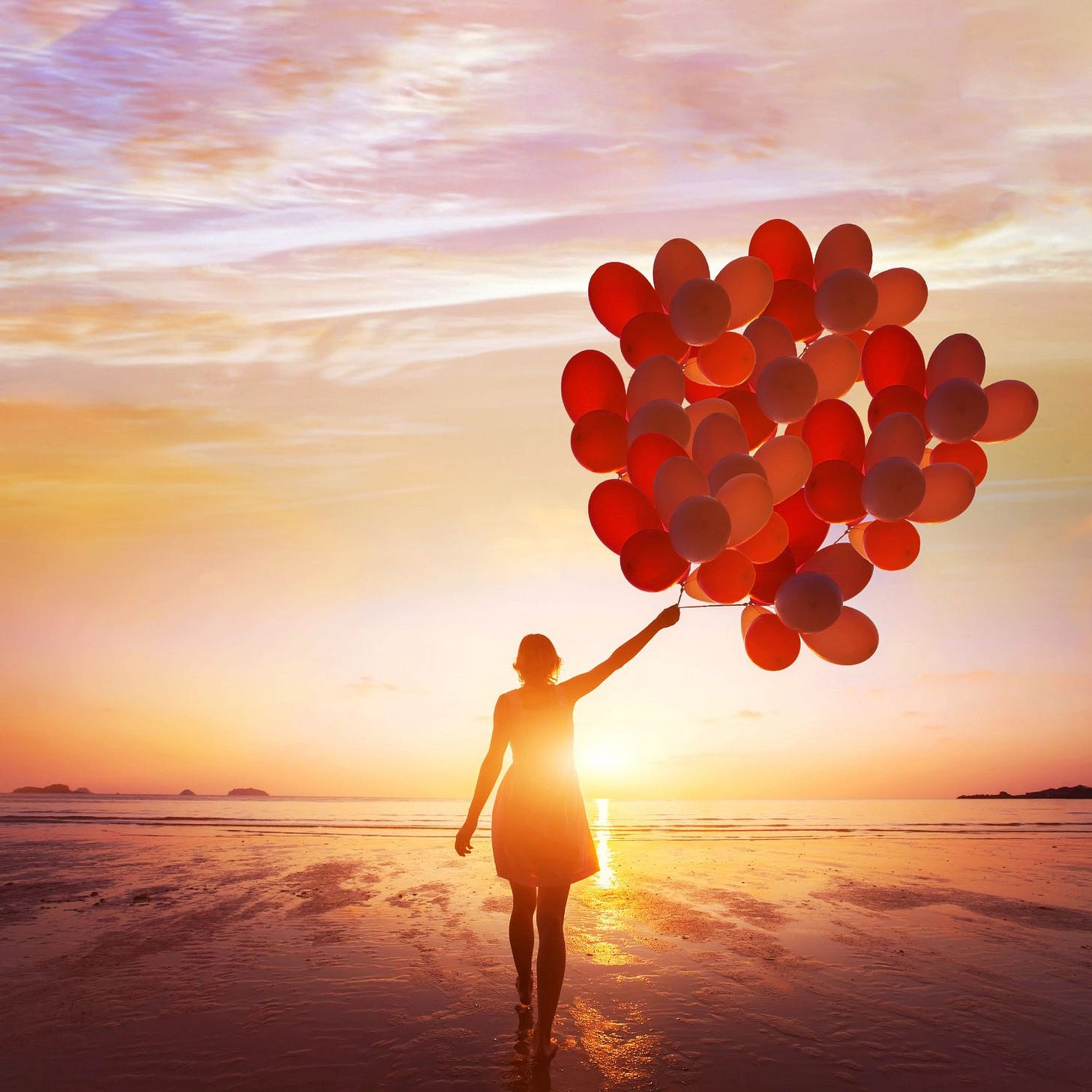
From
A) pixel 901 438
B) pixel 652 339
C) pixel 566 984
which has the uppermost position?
pixel 652 339

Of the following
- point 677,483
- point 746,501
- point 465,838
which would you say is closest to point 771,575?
point 746,501

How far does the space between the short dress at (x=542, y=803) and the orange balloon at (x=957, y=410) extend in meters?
3.00

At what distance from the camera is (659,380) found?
17.1 feet

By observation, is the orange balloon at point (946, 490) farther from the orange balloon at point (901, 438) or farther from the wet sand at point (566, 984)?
the wet sand at point (566, 984)

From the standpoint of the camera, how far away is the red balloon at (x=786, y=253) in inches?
227

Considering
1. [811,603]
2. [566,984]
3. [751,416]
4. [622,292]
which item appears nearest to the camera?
[811,603]

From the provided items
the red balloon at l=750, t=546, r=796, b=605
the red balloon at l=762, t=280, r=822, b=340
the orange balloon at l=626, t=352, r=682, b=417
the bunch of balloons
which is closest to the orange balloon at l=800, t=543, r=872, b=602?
the bunch of balloons

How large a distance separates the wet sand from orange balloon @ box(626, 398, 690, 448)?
11.3 feet

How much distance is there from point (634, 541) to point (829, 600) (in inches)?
48.4

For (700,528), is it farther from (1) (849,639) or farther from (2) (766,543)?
(1) (849,639)

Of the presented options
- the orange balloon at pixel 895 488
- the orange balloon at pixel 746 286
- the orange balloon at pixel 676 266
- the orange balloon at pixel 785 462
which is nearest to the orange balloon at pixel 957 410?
the orange balloon at pixel 895 488

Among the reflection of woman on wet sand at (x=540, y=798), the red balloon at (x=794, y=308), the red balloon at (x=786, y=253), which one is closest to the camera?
the reflection of woman on wet sand at (x=540, y=798)

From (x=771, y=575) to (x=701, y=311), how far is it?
180cm

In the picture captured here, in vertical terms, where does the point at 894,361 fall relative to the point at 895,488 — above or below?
above
